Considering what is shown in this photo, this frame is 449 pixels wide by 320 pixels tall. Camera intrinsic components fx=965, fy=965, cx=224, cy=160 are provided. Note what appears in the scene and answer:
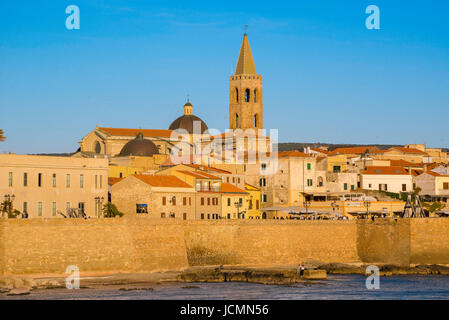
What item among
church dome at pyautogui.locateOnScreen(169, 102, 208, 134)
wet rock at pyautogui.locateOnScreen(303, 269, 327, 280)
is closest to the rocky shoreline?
wet rock at pyautogui.locateOnScreen(303, 269, 327, 280)

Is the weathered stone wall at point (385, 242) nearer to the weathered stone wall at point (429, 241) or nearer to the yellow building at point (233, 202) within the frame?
the weathered stone wall at point (429, 241)

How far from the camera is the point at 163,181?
2872 inches

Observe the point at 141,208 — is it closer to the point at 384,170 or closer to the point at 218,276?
the point at 218,276

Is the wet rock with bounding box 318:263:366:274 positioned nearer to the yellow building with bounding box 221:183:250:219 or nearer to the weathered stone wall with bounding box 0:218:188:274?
the weathered stone wall with bounding box 0:218:188:274

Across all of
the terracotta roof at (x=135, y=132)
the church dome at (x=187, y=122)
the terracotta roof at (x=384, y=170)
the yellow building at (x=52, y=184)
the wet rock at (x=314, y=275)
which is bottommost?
the wet rock at (x=314, y=275)

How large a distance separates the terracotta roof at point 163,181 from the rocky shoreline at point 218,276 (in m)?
11.6

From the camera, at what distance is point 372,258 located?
66250 millimetres

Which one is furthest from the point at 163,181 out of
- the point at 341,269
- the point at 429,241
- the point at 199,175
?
the point at 429,241

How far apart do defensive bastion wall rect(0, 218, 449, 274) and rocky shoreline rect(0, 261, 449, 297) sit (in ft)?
3.27

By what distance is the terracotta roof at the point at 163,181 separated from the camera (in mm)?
71375

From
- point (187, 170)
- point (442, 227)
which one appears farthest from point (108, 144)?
point (442, 227)

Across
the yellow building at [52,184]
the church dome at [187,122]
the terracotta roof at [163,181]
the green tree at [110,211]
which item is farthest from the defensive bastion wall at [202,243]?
the church dome at [187,122]

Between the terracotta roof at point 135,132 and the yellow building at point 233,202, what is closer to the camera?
the yellow building at point 233,202

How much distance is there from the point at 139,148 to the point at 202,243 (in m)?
39.7
